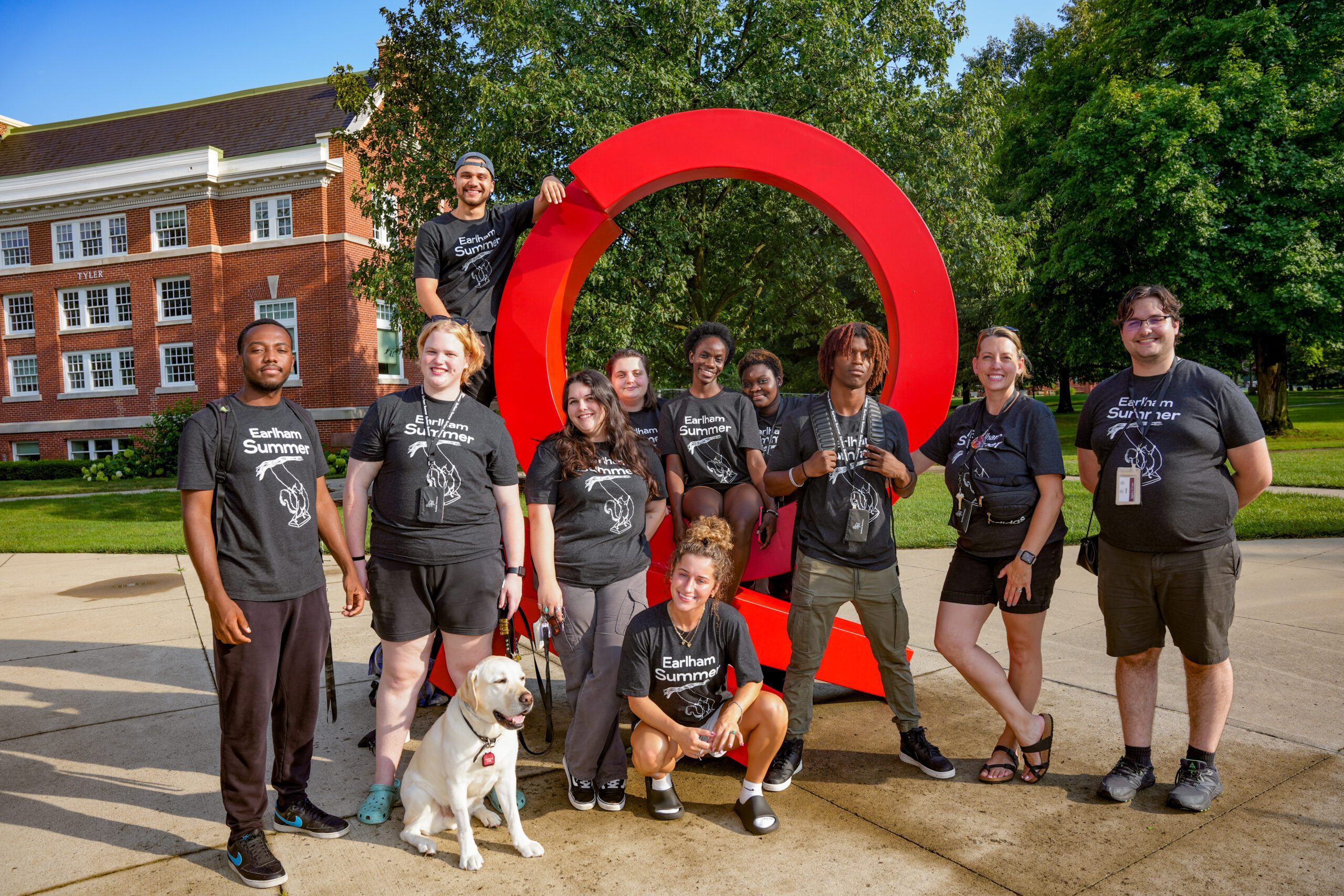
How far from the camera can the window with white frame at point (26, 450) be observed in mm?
27844

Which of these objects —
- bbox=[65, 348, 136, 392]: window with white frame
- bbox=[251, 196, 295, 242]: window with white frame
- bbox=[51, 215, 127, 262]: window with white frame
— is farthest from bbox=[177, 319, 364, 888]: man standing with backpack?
bbox=[51, 215, 127, 262]: window with white frame

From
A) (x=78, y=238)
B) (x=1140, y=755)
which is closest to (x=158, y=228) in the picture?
(x=78, y=238)

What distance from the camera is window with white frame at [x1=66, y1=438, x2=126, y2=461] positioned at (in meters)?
26.5

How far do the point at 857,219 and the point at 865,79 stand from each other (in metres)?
10.8

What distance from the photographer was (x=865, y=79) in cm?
1379

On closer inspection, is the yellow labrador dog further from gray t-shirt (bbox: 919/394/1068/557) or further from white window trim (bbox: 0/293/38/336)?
white window trim (bbox: 0/293/38/336)

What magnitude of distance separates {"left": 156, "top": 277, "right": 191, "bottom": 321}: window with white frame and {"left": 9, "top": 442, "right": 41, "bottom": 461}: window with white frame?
6910mm

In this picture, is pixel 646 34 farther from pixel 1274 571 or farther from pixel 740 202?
pixel 1274 571

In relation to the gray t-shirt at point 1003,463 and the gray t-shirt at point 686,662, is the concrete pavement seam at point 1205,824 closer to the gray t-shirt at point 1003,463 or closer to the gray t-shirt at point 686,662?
the gray t-shirt at point 1003,463

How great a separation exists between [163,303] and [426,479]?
2764 cm

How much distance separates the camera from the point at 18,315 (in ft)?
92.5

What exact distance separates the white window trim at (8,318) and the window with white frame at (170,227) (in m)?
5.77

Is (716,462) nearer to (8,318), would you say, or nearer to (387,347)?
(387,347)

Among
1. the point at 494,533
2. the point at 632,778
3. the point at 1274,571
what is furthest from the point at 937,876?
the point at 1274,571
